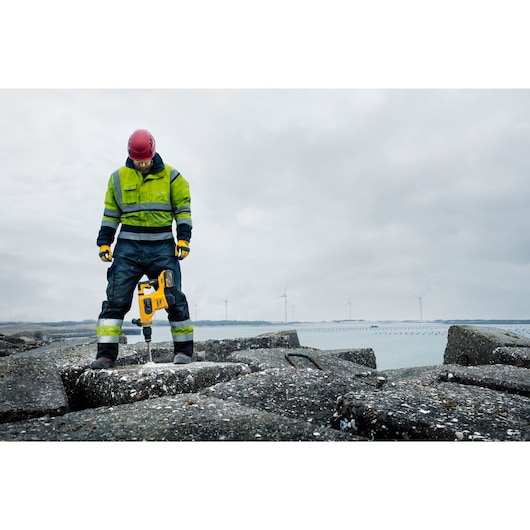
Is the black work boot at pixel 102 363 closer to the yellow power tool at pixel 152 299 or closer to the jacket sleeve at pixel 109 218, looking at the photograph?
the yellow power tool at pixel 152 299

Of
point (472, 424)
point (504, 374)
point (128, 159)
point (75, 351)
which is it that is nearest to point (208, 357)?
point (75, 351)

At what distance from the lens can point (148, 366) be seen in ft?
10.6

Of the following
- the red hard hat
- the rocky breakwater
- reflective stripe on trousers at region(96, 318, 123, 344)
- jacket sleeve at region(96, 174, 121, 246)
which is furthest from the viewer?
jacket sleeve at region(96, 174, 121, 246)

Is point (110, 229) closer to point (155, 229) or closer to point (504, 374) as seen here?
point (155, 229)

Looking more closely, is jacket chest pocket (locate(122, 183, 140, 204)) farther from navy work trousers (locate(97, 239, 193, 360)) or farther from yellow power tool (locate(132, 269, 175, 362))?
yellow power tool (locate(132, 269, 175, 362))

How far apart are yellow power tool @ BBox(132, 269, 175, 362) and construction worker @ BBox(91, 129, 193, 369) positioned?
63 mm

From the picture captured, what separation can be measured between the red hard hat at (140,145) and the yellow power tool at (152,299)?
926mm

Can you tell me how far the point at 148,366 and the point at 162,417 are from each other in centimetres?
96

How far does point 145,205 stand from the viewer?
3.49m

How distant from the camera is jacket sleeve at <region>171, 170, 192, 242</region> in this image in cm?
357

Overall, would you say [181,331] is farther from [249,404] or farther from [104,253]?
[249,404]

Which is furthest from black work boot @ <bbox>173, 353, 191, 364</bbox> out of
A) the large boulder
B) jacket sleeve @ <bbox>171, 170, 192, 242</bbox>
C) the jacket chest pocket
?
the large boulder

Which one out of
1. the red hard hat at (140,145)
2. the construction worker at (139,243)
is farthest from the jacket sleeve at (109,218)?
the red hard hat at (140,145)

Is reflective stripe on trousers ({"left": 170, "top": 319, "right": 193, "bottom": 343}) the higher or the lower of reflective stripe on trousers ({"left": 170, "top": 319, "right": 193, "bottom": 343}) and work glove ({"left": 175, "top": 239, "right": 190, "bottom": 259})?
the lower
